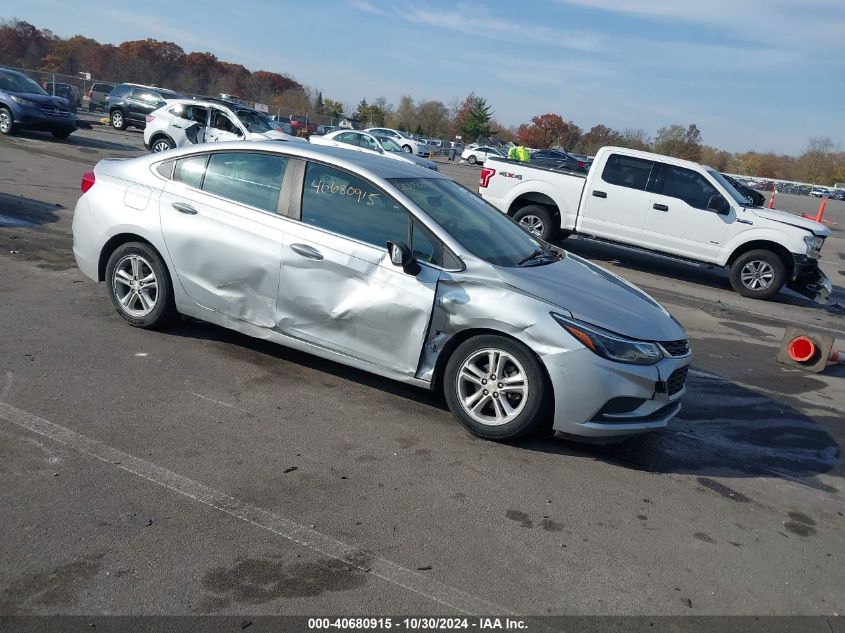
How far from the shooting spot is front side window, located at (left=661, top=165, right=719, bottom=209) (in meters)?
12.5

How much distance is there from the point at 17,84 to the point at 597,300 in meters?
22.2

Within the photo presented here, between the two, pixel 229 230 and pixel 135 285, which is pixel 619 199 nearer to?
pixel 229 230

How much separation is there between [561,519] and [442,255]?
6.36ft

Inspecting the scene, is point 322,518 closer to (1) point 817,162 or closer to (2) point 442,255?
(2) point 442,255

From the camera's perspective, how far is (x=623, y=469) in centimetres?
486

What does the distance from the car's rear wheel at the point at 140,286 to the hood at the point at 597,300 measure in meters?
2.77

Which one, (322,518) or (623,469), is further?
(623,469)

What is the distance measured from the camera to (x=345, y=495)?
4.06 metres

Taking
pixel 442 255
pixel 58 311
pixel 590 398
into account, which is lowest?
pixel 58 311

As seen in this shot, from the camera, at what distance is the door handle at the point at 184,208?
5.83m

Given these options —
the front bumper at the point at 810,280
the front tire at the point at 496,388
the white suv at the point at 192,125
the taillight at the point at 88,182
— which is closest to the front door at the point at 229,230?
the taillight at the point at 88,182

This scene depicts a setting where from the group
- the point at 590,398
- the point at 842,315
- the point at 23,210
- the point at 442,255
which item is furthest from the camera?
the point at 842,315

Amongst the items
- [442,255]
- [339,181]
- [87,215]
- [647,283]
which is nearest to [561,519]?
[442,255]

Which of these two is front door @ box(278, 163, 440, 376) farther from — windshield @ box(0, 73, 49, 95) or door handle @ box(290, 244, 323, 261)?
windshield @ box(0, 73, 49, 95)
